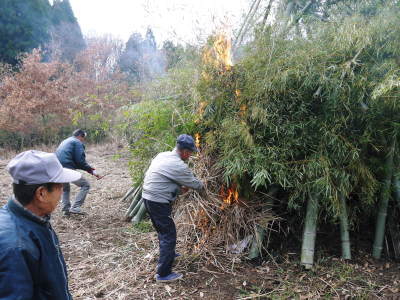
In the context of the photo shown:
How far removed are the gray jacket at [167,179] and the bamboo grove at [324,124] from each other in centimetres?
66

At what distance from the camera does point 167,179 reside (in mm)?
3744

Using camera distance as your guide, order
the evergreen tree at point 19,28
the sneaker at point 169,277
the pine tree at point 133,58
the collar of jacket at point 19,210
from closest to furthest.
A: the collar of jacket at point 19,210, the sneaker at point 169,277, the evergreen tree at point 19,28, the pine tree at point 133,58

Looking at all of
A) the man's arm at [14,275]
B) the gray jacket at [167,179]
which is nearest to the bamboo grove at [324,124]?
the gray jacket at [167,179]

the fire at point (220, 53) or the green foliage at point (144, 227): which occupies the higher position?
the fire at point (220, 53)

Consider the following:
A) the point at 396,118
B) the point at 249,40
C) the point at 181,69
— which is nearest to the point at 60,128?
the point at 181,69

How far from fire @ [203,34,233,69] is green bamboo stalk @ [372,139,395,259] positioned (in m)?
2.47

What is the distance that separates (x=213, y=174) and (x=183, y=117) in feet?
3.89

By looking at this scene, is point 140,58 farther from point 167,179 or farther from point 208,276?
point 208,276

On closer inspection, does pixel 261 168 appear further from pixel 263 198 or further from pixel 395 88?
pixel 395 88

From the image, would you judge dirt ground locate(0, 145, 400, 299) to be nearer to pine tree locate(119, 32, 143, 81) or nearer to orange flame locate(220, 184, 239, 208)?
orange flame locate(220, 184, 239, 208)

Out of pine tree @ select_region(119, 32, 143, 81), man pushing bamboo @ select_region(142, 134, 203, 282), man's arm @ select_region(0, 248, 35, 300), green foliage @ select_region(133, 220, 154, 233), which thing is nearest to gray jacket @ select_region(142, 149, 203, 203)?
man pushing bamboo @ select_region(142, 134, 203, 282)

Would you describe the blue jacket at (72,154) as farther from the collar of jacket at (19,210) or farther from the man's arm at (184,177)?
the collar of jacket at (19,210)

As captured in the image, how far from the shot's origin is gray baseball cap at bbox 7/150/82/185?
5.13 feet

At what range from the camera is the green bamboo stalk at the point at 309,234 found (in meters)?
4.07
